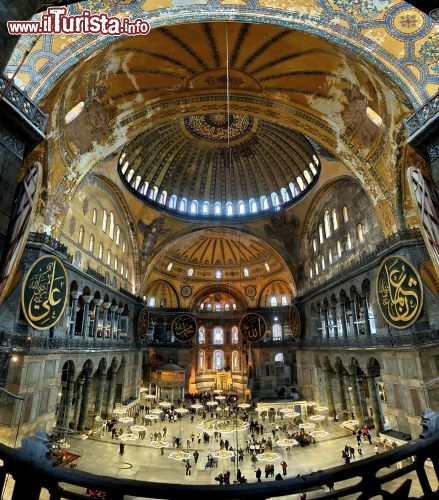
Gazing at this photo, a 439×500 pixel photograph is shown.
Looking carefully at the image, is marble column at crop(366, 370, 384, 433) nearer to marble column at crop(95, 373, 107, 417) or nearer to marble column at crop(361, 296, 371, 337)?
marble column at crop(361, 296, 371, 337)

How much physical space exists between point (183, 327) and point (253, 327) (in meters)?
6.36

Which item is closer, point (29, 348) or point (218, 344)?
point (29, 348)

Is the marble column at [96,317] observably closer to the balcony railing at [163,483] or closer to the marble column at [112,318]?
the marble column at [112,318]

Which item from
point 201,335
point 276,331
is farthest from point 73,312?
point 276,331

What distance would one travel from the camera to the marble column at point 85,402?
57.4ft

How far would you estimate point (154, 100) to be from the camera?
1284 cm

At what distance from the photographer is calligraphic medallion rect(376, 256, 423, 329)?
36.0 feet

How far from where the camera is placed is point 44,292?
10.5 metres

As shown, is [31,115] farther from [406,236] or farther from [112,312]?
[112,312]

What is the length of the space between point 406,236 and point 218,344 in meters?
26.3

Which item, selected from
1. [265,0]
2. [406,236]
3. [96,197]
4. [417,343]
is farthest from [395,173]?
[96,197]

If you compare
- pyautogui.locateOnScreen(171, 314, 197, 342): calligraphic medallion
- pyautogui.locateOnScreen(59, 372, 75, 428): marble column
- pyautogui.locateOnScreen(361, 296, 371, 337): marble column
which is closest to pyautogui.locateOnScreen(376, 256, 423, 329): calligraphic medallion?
pyautogui.locateOnScreen(361, 296, 371, 337): marble column

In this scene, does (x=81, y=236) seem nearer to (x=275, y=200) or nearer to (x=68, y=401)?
(x=68, y=401)

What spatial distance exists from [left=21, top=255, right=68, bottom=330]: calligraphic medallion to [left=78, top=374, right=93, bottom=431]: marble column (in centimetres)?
878
